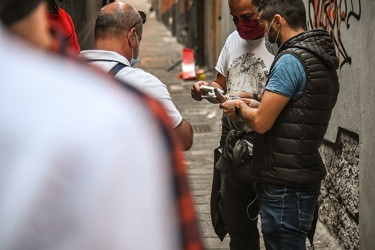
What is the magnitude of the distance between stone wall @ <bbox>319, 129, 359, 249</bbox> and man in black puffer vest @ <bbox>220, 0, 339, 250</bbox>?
1.52m

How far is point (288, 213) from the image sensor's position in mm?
4098

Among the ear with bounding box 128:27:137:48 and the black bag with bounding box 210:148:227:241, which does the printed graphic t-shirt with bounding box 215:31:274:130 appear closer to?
the black bag with bounding box 210:148:227:241

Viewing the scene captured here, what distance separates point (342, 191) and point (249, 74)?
1.63 m

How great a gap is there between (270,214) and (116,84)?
3293 millimetres

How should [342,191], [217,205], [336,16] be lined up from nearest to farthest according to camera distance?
[217,205] < [342,191] < [336,16]

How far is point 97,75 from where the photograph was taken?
96 centimetres

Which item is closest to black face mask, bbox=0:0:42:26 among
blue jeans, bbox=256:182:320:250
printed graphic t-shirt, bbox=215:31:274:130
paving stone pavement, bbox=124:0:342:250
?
blue jeans, bbox=256:182:320:250

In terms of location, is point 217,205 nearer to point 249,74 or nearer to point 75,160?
point 249,74

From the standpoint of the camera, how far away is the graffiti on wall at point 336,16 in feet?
18.7

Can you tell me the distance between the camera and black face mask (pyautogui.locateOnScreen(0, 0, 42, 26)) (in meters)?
0.95

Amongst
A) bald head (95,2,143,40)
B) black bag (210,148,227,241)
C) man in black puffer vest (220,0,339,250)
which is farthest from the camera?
black bag (210,148,227,241)

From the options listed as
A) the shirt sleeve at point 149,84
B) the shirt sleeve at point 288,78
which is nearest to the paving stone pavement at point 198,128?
the shirt sleeve at point 288,78

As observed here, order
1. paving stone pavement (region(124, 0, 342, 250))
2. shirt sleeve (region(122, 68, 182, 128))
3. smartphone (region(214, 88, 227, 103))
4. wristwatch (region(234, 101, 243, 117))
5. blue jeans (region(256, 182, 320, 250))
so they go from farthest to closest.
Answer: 1. paving stone pavement (region(124, 0, 342, 250))
2. smartphone (region(214, 88, 227, 103))
3. wristwatch (region(234, 101, 243, 117))
4. blue jeans (region(256, 182, 320, 250))
5. shirt sleeve (region(122, 68, 182, 128))

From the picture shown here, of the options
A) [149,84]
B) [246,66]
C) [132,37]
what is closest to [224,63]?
[246,66]
